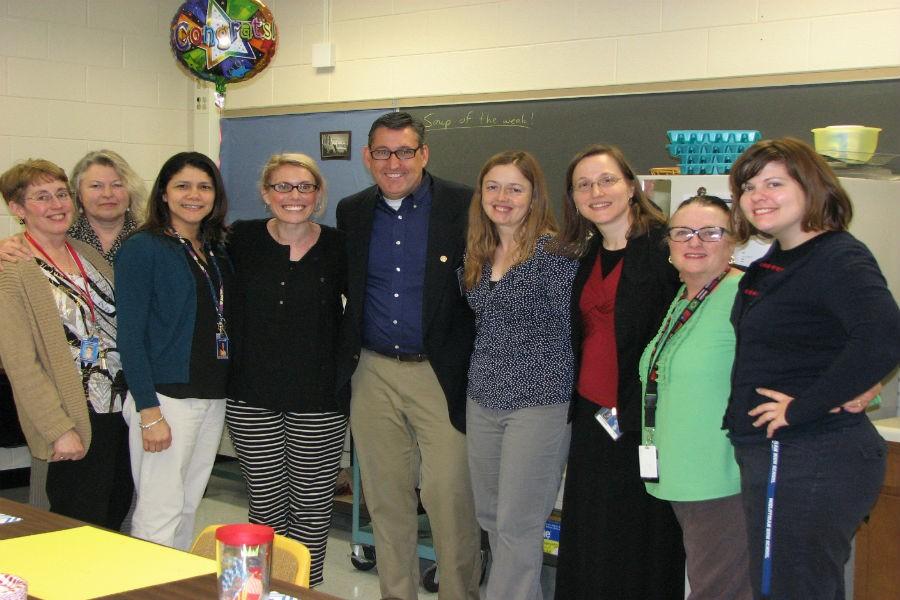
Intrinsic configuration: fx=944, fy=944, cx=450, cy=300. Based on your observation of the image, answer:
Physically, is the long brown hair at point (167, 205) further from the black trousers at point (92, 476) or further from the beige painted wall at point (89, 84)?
the beige painted wall at point (89, 84)

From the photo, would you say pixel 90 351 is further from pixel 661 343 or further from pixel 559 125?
pixel 559 125

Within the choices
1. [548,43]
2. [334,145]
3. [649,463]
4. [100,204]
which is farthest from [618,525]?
[334,145]

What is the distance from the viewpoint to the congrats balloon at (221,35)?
3.61 m

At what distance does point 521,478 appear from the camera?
2.75 metres

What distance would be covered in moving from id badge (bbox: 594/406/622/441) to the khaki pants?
550 millimetres

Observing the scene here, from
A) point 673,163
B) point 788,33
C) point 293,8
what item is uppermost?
point 293,8

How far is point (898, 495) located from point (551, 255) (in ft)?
4.35

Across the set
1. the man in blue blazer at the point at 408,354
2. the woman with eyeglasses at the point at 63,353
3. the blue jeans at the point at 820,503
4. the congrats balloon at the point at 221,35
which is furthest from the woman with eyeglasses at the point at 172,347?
the blue jeans at the point at 820,503

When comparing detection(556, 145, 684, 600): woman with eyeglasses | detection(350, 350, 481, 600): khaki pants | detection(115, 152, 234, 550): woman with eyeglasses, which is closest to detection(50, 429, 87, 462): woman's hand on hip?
detection(115, 152, 234, 550): woman with eyeglasses

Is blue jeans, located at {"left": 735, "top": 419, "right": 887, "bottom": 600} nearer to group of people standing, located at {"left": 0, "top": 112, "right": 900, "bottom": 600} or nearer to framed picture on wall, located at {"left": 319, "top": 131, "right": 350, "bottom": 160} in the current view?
group of people standing, located at {"left": 0, "top": 112, "right": 900, "bottom": 600}

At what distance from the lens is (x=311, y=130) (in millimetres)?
5676

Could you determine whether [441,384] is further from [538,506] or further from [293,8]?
[293,8]

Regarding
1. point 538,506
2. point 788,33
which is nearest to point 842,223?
point 538,506

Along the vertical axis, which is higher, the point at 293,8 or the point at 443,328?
the point at 293,8
